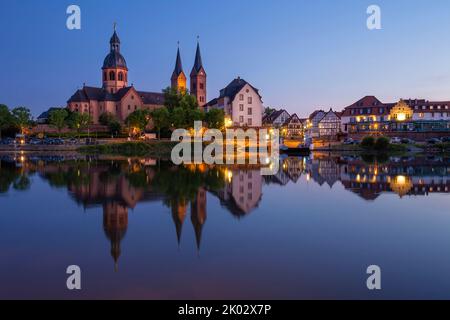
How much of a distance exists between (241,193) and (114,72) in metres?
95.0

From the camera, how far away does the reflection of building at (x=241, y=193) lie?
723 inches

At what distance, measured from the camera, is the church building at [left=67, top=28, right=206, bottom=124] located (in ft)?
333

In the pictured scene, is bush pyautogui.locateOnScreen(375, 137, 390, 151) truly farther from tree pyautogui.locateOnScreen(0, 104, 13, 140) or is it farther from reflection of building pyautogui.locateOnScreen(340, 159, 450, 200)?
tree pyautogui.locateOnScreen(0, 104, 13, 140)

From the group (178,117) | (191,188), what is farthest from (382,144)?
(191,188)

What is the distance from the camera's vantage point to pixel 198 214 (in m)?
16.6

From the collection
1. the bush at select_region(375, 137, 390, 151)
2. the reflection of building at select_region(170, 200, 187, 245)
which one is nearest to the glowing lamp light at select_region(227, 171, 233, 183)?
the reflection of building at select_region(170, 200, 187, 245)

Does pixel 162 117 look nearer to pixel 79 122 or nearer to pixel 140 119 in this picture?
pixel 140 119

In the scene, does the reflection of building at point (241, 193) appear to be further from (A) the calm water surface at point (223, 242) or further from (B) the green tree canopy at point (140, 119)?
(B) the green tree canopy at point (140, 119)

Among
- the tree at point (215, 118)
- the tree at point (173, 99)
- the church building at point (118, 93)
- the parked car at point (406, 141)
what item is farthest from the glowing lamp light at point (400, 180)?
the church building at point (118, 93)

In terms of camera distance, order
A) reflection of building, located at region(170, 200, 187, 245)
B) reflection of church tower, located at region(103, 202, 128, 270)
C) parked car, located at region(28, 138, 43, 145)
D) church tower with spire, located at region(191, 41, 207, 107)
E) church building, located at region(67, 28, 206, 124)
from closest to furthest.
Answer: reflection of church tower, located at region(103, 202, 128, 270) < reflection of building, located at region(170, 200, 187, 245) < parked car, located at region(28, 138, 43, 145) < church building, located at region(67, 28, 206, 124) < church tower with spire, located at region(191, 41, 207, 107)

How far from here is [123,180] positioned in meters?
28.4

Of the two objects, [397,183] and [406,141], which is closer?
[397,183]

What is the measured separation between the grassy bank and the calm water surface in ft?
138

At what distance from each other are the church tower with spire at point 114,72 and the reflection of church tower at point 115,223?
95.1 metres
